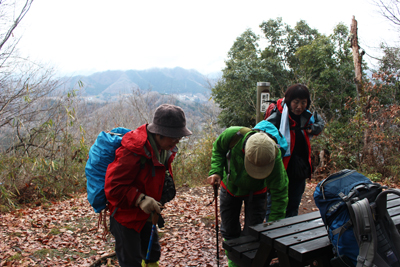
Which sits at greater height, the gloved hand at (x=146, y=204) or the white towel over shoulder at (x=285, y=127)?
the white towel over shoulder at (x=285, y=127)

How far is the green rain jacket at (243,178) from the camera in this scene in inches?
106

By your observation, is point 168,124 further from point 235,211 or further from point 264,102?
point 264,102

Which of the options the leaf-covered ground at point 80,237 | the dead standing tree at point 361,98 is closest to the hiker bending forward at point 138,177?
the leaf-covered ground at point 80,237

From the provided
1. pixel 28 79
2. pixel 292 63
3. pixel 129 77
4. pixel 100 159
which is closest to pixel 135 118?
pixel 292 63

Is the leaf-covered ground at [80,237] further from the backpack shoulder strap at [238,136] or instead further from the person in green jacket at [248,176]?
the backpack shoulder strap at [238,136]

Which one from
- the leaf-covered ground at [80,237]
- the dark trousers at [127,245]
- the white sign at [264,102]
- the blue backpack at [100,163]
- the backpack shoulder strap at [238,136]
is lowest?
the leaf-covered ground at [80,237]

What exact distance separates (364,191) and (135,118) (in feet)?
85.5

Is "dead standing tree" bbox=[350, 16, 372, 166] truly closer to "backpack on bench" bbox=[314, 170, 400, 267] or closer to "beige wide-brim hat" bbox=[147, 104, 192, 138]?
"backpack on bench" bbox=[314, 170, 400, 267]

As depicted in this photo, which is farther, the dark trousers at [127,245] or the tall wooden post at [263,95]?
the tall wooden post at [263,95]

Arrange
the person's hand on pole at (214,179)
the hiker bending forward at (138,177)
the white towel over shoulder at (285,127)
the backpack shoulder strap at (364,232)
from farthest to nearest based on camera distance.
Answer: the white towel over shoulder at (285,127) → the person's hand on pole at (214,179) → the hiker bending forward at (138,177) → the backpack shoulder strap at (364,232)

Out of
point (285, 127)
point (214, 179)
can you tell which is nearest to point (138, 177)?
point (214, 179)

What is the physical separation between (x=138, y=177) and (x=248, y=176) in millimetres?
1078

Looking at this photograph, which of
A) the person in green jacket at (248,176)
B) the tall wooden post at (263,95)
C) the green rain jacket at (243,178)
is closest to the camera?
the person in green jacket at (248,176)

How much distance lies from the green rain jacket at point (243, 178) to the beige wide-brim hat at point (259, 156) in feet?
0.69
